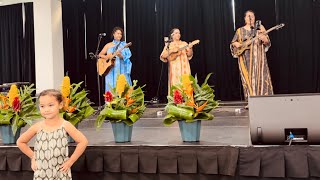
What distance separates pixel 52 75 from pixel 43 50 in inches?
20.3

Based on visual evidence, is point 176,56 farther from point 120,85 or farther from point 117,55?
point 120,85

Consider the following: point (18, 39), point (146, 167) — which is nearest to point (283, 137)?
point (146, 167)

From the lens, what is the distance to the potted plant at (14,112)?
248 centimetres

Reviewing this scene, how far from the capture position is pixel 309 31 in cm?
675

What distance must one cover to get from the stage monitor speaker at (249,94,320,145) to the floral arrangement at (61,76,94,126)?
3.55 ft

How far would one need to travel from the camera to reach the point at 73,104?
7.96 feet

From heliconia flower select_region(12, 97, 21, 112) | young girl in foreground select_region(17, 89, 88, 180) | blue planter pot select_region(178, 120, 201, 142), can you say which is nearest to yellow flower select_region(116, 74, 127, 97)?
blue planter pot select_region(178, 120, 201, 142)

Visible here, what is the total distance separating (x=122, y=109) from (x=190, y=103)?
413 millimetres

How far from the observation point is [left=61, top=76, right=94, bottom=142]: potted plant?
7.86 feet

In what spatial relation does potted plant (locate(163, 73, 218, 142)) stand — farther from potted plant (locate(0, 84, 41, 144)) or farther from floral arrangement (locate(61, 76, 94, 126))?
potted plant (locate(0, 84, 41, 144))

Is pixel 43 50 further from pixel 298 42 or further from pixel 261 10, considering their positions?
pixel 298 42

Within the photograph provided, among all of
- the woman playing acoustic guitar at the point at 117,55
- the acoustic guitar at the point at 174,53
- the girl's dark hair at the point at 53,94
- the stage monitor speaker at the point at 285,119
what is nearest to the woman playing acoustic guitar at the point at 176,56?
the acoustic guitar at the point at 174,53

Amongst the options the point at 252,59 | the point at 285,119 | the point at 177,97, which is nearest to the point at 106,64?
the point at 252,59

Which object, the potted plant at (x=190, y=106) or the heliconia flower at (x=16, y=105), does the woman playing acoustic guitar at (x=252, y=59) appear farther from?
the heliconia flower at (x=16, y=105)
